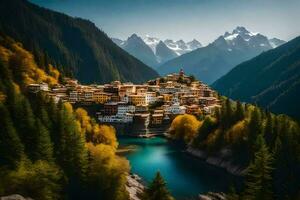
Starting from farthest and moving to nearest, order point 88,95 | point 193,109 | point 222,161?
1. point 88,95
2. point 193,109
3. point 222,161

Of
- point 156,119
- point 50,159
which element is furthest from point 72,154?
point 156,119

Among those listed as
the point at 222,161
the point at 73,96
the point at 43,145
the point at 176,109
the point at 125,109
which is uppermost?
the point at 73,96

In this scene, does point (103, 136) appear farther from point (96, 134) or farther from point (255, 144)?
point (255, 144)

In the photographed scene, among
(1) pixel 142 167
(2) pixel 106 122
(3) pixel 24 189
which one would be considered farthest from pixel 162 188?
(2) pixel 106 122

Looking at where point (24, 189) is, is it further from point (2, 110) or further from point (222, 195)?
point (222, 195)

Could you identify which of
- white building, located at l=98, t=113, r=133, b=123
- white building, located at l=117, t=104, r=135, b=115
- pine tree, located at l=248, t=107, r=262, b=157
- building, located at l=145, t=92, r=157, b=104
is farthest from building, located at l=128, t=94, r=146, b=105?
pine tree, located at l=248, t=107, r=262, b=157

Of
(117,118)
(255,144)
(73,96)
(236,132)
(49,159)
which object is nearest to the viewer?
(49,159)

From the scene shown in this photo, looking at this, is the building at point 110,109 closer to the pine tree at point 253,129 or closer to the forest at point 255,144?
the forest at point 255,144

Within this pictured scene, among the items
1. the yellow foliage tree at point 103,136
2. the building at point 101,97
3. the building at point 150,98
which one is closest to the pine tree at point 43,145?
the yellow foliage tree at point 103,136
